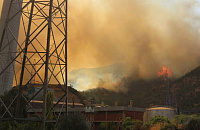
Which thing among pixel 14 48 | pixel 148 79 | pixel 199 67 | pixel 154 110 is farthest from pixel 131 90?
pixel 14 48

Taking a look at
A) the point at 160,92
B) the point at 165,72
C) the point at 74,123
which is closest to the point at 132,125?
the point at 74,123

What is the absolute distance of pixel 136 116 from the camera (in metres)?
32.4

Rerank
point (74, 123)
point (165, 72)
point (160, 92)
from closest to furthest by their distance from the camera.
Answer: point (74, 123) < point (160, 92) < point (165, 72)

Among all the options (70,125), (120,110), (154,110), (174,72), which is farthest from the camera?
(174,72)

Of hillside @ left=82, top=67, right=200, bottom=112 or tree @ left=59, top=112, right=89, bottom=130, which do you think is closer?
tree @ left=59, top=112, right=89, bottom=130

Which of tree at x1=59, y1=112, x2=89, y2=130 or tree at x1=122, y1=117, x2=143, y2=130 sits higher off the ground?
tree at x1=59, y1=112, x2=89, y2=130

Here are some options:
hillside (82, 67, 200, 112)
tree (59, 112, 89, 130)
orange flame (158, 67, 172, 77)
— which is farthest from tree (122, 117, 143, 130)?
orange flame (158, 67, 172, 77)

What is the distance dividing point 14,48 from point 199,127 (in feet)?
113

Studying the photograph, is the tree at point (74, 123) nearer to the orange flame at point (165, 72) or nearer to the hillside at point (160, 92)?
the hillside at point (160, 92)

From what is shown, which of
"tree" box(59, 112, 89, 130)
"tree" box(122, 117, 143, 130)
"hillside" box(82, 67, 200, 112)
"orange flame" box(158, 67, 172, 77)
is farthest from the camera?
"orange flame" box(158, 67, 172, 77)

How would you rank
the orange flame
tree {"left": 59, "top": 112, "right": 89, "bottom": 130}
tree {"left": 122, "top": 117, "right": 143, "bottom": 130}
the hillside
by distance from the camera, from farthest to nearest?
1. the orange flame
2. the hillside
3. tree {"left": 122, "top": 117, "right": 143, "bottom": 130}
4. tree {"left": 59, "top": 112, "right": 89, "bottom": 130}

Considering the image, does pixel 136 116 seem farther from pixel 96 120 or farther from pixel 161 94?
pixel 161 94

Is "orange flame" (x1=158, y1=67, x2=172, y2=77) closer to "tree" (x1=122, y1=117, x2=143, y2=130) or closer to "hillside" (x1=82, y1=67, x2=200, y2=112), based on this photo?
"hillside" (x1=82, y1=67, x2=200, y2=112)

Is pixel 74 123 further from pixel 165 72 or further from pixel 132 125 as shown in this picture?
pixel 165 72
